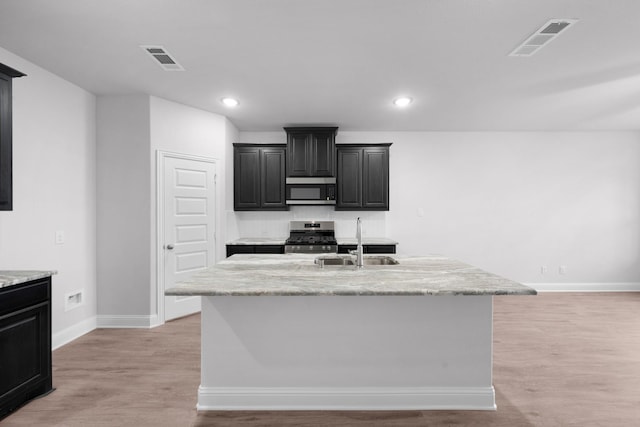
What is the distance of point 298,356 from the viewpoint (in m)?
2.49

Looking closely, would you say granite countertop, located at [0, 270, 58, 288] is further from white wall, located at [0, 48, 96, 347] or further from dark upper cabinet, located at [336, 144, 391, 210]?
dark upper cabinet, located at [336, 144, 391, 210]

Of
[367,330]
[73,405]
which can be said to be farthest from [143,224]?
[367,330]

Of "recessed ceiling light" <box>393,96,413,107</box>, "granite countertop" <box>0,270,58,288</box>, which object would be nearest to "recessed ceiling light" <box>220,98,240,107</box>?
"recessed ceiling light" <box>393,96,413,107</box>

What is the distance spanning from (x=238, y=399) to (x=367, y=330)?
0.96 metres

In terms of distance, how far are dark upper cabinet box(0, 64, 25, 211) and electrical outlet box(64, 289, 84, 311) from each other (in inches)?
66.3

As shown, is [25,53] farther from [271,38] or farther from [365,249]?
[365,249]

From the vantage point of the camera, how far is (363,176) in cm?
568

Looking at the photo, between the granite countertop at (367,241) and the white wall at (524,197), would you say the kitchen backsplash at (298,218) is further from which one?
the white wall at (524,197)

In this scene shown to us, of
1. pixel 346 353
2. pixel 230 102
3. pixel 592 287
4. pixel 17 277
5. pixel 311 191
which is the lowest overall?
pixel 592 287

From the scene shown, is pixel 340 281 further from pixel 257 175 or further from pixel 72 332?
pixel 257 175

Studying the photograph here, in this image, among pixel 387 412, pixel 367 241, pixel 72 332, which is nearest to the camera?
pixel 387 412

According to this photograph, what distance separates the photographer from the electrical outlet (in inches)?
151

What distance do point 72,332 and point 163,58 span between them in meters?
2.91

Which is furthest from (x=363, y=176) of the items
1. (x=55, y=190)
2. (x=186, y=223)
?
(x=55, y=190)
